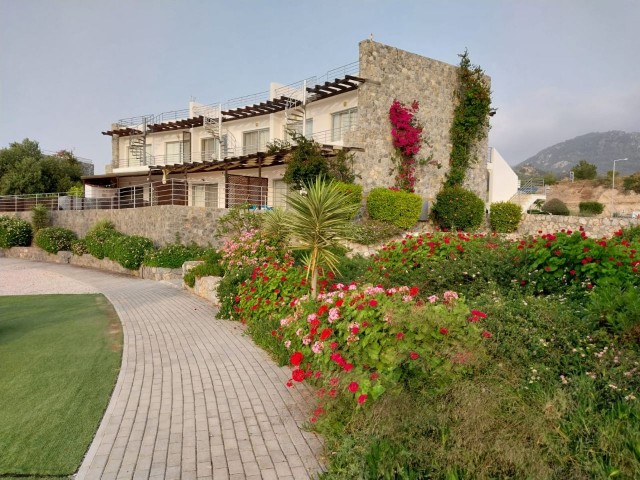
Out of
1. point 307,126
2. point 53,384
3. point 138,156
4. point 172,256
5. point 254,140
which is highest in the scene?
point 307,126

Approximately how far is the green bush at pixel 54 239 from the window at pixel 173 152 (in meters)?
9.35

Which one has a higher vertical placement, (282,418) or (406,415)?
(406,415)

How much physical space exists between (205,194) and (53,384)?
2384cm

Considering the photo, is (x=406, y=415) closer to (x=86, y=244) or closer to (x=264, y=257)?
(x=264, y=257)

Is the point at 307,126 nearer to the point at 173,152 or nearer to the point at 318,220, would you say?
the point at 173,152

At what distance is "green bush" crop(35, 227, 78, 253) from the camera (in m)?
22.8

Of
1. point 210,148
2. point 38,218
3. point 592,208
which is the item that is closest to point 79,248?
point 38,218

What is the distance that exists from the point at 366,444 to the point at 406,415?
44cm

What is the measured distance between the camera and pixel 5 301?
39.7 ft

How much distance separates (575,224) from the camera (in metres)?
23.8

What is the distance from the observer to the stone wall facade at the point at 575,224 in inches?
860

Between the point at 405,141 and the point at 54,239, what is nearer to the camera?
the point at 405,141

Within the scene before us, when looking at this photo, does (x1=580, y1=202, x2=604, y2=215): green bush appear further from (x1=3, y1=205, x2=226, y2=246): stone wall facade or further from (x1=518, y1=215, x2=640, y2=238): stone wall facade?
(x1=3, y1=205, x2=226, y2=246): stone wall facade

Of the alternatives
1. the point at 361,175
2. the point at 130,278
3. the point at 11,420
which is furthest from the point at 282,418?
the point at 361,175
